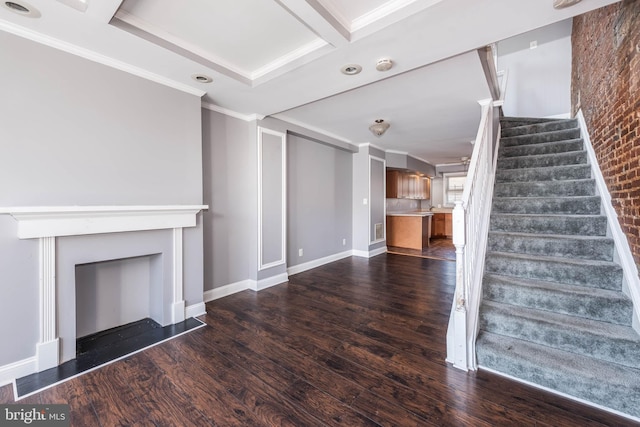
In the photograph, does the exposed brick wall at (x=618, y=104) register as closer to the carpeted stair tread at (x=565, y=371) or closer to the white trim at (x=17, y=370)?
the carpeted stair tread at (x=565, y=371)

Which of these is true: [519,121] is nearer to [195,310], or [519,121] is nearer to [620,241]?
[620,241]

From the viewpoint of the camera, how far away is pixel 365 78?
95.8 inches

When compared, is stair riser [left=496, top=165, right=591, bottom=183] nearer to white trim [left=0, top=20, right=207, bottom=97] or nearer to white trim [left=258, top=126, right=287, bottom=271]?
white trim [left=258, top=126, right=287, bottom=271]

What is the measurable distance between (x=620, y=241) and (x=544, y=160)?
55.7 inches

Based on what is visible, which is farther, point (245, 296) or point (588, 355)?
point (245, 296)

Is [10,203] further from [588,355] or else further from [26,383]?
[588,355]

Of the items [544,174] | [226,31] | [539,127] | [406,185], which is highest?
[226,31]

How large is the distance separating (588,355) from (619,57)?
222 centimetres

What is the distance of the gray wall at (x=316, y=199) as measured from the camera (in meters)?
4.30

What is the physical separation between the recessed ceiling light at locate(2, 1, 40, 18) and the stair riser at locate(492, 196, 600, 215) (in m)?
3.99

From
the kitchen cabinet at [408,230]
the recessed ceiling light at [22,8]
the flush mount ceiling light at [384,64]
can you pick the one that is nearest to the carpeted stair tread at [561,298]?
the flush mount ceiling light at [384,64]

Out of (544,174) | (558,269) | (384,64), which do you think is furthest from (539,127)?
(384,64)

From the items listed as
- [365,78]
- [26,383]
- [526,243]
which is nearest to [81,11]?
[365,78]

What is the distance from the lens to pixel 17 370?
1.81m
